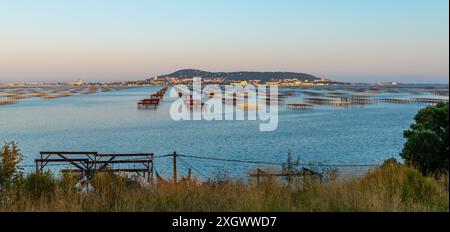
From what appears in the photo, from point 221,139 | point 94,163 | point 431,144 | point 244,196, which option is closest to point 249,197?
point 244,196

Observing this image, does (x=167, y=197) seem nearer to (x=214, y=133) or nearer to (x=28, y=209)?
(x=28, y=209)

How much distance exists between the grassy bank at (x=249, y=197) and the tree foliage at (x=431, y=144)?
676 centimetres

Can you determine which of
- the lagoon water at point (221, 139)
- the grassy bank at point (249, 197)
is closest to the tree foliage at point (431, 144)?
the grassy bank at point (249, 197)

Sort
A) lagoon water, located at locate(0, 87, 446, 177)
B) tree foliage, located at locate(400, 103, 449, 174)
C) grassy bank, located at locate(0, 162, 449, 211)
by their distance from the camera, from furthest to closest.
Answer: lagoon water, located at locate(0, 87, 446, 177), tree foliage, located at locate(400, 103, 449, 174), grassy bank, located at locate(0, 162, 449, 211)

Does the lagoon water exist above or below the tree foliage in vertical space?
below

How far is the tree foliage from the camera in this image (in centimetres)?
1362

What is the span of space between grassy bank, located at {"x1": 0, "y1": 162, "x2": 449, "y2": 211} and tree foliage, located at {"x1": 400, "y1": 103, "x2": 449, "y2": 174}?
266 inches

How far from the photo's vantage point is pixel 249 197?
616cm

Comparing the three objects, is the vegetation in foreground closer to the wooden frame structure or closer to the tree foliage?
the wooden frame structure

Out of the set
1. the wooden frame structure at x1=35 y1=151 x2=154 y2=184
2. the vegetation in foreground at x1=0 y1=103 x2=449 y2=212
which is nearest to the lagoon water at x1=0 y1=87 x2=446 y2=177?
the wooden frame structure at x1=35 y1=151 x2=154 y2=184

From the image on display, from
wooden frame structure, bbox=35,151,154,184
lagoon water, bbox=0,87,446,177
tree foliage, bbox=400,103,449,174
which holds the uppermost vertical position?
tree foliage, bbox=400,103,449,174

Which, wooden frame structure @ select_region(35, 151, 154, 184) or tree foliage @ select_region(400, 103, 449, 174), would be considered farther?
tree foliage @ select_region(400, 103, 449, 174)

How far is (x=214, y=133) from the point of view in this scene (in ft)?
132
